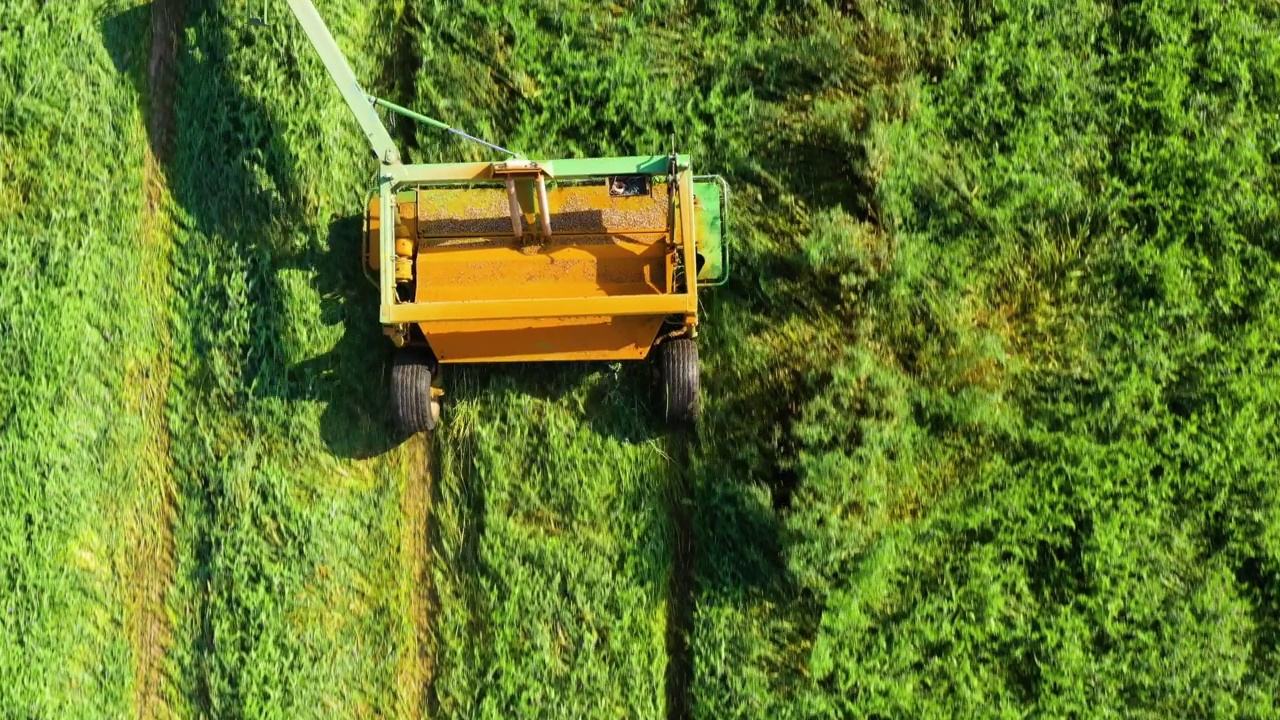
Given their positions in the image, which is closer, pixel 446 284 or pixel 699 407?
pixel 446 284

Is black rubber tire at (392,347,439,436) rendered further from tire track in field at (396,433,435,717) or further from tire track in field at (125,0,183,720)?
tire track in field at (125,0,183,720)

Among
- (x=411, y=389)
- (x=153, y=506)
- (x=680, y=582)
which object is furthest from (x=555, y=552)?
(x=153, y=506)

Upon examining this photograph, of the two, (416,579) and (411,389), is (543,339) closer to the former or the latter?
(411,389)

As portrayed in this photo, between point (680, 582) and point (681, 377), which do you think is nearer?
point (681, 377)

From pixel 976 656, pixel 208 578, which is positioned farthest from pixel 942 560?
pixel 208 578

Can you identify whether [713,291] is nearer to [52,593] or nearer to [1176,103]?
[1176,103]

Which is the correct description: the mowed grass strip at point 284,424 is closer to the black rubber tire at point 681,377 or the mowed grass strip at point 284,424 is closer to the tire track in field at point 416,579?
the tire track in field at point 416,579
